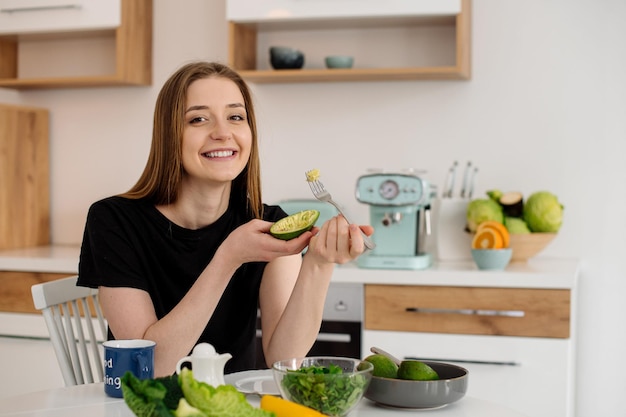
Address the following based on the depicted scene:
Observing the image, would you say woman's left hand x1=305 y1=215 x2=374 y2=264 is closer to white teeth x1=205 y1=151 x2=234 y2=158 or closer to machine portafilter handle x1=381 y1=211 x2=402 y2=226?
white teeth x1=205 y1=151 x2=234 y2=158

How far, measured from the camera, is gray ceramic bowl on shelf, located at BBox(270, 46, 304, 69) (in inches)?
121

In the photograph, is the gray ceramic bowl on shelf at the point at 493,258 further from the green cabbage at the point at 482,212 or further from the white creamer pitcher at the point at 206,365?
the white creamer pitcher at the point at 206,365

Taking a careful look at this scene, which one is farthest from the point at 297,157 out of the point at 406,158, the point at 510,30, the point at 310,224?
the point at 310,224

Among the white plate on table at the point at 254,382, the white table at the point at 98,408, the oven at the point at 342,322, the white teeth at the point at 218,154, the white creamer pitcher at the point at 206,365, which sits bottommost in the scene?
the oven at the point at 342,322

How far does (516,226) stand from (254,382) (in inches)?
64.8

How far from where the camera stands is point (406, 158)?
125 inches

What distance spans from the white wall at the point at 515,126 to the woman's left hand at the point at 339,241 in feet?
5.45

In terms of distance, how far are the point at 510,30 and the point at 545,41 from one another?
0.43 feet

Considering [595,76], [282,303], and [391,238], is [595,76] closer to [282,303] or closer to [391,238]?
[391,238]

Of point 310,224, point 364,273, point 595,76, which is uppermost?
point 595,76

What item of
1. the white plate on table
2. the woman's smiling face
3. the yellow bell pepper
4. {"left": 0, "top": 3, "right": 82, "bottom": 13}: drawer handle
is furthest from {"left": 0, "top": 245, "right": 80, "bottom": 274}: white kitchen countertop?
the yellow bell pepper

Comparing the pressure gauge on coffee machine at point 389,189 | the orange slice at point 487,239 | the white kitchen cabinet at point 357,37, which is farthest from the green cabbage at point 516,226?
the white kitchen cabinet at point 357,37

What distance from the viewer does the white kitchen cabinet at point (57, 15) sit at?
321 centimetres

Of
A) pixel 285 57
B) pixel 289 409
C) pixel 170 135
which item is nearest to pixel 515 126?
pixel 285 57
